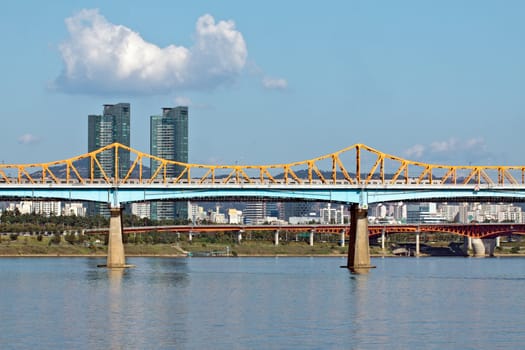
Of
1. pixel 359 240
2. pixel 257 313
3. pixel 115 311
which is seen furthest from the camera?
pixel 359 240

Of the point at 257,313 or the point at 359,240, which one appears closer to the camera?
the point at 257,313

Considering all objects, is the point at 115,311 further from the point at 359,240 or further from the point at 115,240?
the point at 359,240

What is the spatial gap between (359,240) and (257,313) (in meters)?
65.4

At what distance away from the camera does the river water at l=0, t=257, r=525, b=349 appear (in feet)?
250

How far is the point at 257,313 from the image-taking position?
93.4 metres

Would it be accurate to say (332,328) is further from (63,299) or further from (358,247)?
(358,247)

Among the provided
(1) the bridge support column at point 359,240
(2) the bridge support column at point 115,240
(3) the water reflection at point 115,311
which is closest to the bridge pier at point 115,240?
(2) the bridge support column at point 115,240

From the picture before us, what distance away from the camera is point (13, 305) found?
327ft

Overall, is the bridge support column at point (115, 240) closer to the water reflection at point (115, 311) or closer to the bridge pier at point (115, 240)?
the bridge pier at point (115, 240)

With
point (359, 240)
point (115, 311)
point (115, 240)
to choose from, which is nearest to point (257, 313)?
point (115, 311)

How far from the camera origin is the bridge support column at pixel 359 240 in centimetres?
15662

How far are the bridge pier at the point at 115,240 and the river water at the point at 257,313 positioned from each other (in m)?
16.2

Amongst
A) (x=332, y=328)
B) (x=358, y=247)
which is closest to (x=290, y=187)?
(x=358, y=247)

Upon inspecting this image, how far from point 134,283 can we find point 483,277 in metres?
47.7
